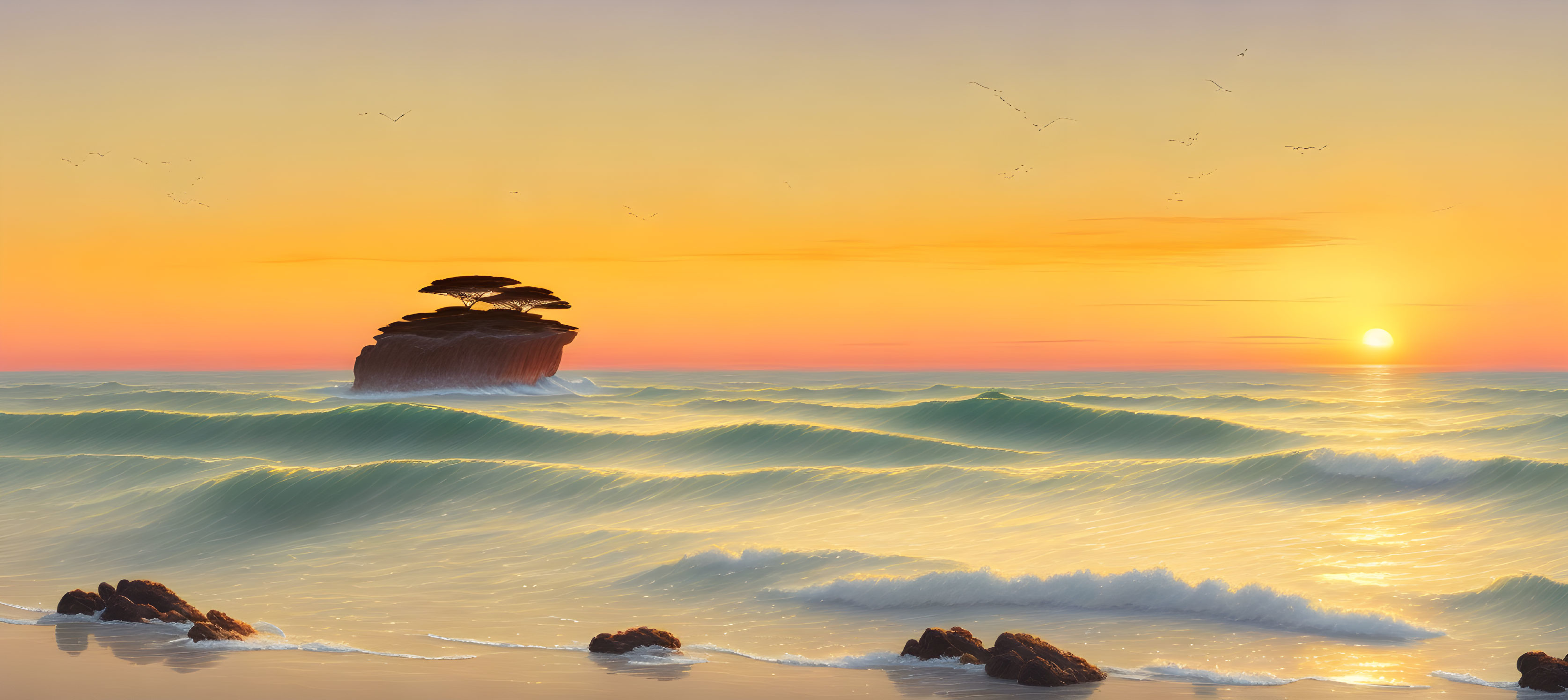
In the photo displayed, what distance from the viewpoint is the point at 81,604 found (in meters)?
10.2

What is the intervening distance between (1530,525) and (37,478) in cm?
2855

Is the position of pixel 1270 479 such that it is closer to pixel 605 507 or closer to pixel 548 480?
pixel 605 507

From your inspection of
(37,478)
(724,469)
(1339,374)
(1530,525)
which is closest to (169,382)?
(37,478)

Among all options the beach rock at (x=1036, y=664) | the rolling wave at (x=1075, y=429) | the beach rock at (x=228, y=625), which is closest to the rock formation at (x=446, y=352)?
the rolling wave at (x=1075, y=429)

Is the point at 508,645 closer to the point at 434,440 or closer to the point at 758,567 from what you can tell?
the point at 758,567

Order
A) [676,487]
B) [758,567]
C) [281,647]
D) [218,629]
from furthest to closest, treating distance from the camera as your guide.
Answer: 1. [676,487]
2. [758,567]
3. [218,629]
4. [281,647]

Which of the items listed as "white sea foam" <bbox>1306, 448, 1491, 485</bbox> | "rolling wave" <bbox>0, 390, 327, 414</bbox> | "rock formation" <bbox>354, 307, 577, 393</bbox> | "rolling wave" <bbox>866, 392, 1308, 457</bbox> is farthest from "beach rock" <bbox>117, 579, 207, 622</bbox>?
"rock formation" <bbox>354, 307, 577, 393</bbox>

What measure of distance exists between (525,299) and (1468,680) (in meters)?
61.7

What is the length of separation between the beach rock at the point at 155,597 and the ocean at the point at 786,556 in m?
0.23

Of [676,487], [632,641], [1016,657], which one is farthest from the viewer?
[676,487]

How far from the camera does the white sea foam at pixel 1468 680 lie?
7859 millimetres

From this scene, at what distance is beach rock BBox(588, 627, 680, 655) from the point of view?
862 cm

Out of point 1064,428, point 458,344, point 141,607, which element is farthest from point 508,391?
point 141,607

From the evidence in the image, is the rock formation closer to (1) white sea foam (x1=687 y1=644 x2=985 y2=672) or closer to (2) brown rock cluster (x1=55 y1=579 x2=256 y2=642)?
(2) brown rock cluster (x1=55 y1=579 x2=256 y2=642)
